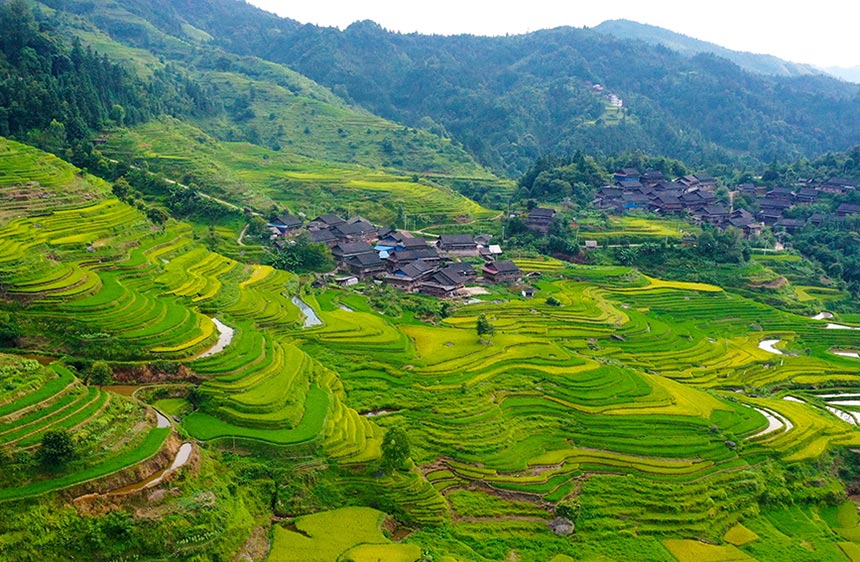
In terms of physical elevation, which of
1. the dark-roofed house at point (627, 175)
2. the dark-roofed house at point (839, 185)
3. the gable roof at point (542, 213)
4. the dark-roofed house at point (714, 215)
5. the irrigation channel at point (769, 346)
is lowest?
the irrigation channel at point (769, 346)

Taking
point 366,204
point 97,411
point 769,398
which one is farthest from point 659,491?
point 366,204

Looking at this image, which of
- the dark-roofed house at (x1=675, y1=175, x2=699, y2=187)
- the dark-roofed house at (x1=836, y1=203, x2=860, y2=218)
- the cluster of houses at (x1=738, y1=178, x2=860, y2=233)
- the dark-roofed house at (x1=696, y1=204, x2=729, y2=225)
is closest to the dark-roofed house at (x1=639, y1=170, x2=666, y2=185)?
the dark-roofed house at (x1=675, y1=175, x2=699, y2=187)

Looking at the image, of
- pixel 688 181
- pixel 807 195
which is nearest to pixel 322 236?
pixel 688 181

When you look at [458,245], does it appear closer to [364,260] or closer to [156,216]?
[364,260]

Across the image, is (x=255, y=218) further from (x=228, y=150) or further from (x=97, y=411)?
(x=97, y=411)

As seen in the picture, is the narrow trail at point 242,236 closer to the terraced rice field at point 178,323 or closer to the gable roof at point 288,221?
the gable roof at point 288,221

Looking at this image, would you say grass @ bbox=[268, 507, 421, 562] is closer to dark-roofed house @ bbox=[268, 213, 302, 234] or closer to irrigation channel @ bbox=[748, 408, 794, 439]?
irrigation channel @ bbox=[748, 408, 794, 439]

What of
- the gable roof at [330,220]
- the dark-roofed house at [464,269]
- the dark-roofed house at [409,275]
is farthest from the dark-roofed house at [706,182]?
the gable roof at [330,220]

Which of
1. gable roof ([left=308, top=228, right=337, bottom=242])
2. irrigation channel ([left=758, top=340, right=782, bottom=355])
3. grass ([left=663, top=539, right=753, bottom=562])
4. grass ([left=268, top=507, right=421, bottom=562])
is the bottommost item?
grass ([left=663, top=539, right=753, bottom=562])
